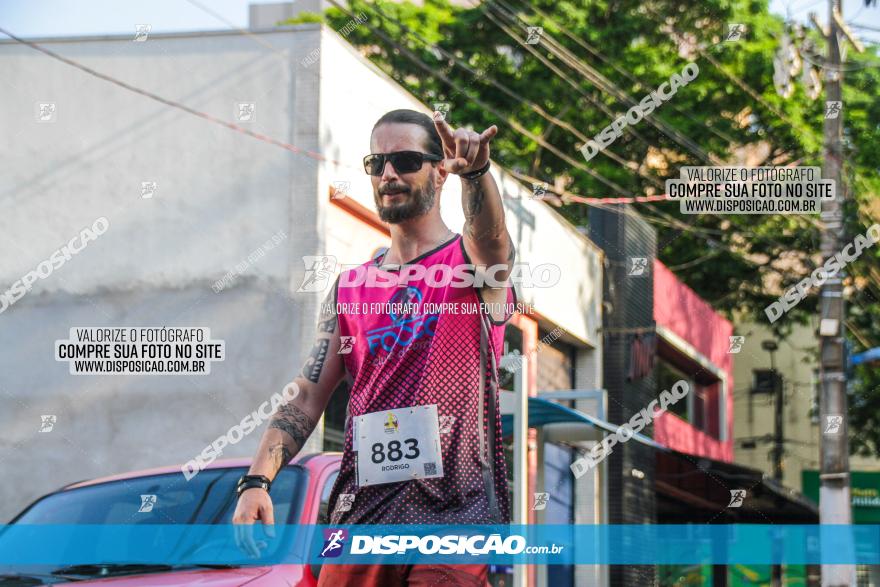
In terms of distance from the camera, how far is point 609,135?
11.2 metres

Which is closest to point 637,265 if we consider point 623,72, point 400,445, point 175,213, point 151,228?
point 623,72

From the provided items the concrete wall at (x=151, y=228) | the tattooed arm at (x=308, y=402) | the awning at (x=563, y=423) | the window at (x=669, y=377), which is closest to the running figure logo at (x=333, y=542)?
the tattooed arm at (x=308, y=402)

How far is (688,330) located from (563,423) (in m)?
7.40

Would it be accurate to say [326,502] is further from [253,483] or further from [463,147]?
[463,147]

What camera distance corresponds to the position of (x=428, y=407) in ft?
14.4

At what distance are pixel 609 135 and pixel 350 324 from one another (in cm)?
693

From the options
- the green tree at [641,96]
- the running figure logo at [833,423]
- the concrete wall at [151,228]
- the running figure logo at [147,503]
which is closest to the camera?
the running figure logo at [147,503]

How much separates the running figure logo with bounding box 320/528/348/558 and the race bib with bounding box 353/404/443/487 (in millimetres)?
187

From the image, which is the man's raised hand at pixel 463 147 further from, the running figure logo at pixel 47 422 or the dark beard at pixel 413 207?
the running figure logo at pixel 47 422

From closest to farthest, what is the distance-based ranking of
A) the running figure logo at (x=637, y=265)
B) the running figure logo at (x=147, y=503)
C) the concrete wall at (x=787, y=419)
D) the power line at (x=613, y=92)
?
the running figure logo at (x=147, y=503), the power line at (x=613, y=92), the running figure logo at (x=637, y=265), the concrete wall at (x=787, y=419)

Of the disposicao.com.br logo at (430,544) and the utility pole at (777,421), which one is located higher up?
the utility pole at (777,421)

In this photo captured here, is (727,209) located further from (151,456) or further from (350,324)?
(151,456)

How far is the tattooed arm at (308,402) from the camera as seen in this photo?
4.72m

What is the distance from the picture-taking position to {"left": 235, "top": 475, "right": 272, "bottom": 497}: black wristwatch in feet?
15.0
